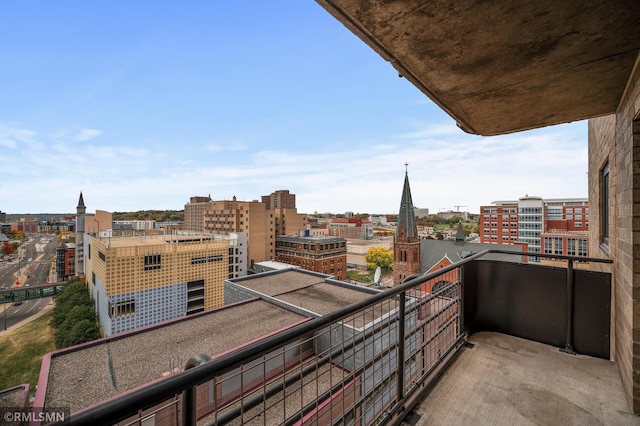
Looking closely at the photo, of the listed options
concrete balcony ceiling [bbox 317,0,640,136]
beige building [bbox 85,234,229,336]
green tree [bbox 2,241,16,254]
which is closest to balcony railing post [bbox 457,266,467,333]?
concrete balcony ceiling [bbox 317,0,640,136]

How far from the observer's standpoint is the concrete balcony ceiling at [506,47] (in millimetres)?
1358

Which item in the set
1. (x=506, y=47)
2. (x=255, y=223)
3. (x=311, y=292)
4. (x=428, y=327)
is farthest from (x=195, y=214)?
(x=506, y=47)

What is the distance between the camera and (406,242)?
2816cm

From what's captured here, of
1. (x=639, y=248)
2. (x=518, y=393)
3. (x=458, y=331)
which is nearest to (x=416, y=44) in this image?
(x=639, y=248)

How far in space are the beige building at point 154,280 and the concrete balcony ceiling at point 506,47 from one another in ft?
87.5

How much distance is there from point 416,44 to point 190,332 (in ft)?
37.2

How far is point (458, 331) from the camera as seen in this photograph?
3289mm

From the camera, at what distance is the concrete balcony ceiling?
1358 millimetres

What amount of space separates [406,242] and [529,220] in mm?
26316

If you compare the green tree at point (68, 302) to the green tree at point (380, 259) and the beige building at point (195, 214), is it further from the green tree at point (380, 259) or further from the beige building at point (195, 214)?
the green tree at point (380, 259)

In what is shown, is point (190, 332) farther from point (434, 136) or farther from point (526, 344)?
point (434, 136)

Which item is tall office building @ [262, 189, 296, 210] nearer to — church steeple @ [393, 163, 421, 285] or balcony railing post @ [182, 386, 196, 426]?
church steeple @ [393, 163, 421, 285]

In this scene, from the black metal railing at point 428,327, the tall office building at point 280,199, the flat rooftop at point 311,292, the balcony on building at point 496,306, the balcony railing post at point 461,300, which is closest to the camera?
the balcony on building at point 496,306

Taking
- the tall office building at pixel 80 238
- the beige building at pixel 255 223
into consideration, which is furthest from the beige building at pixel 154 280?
the tall office building at pixel 80 238
